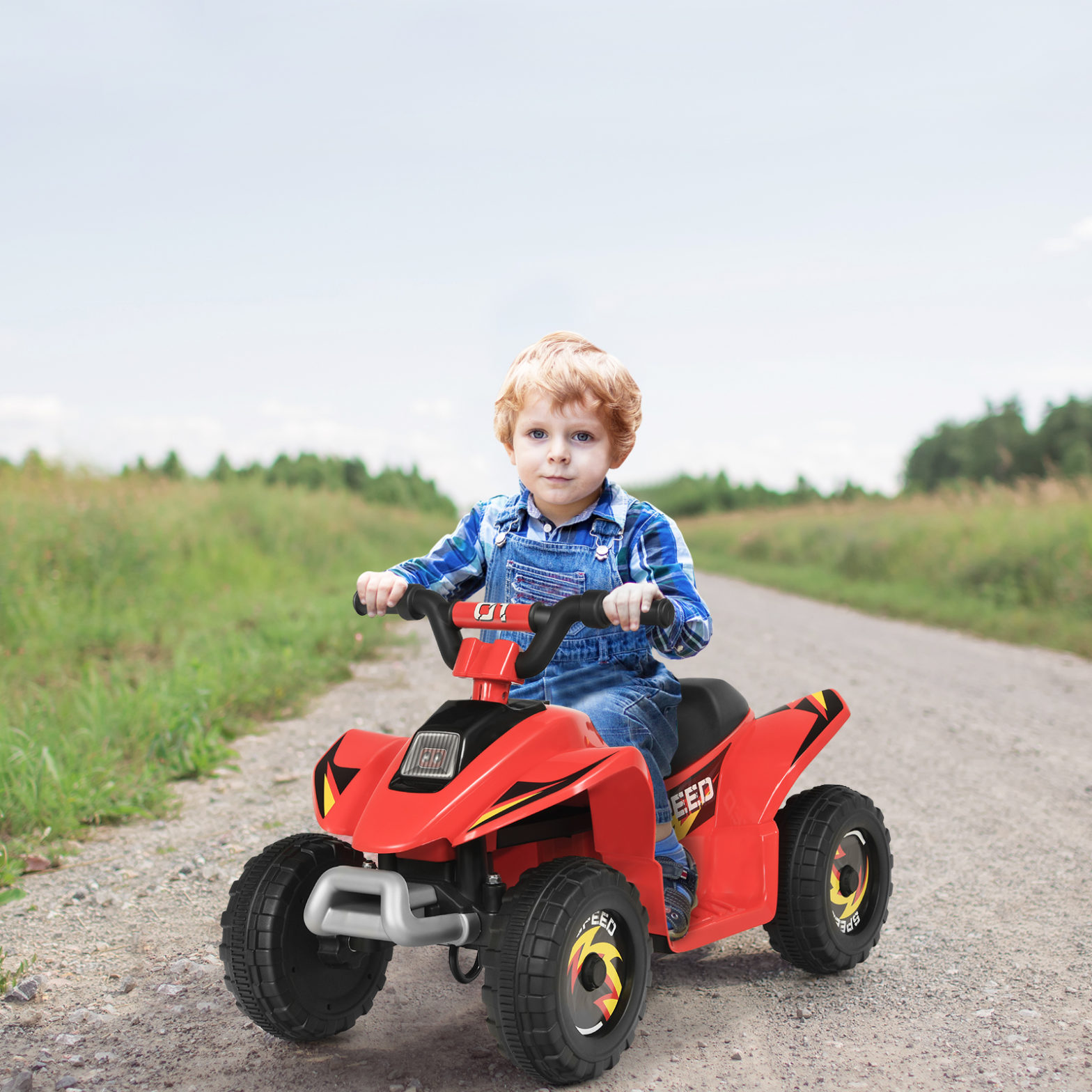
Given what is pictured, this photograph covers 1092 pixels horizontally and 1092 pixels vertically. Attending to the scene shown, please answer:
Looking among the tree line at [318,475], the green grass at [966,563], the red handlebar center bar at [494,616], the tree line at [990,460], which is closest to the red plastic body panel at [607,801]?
the red handlebar center bar at [494,616]

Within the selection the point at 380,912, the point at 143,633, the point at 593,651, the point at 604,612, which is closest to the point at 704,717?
the point at 593,651

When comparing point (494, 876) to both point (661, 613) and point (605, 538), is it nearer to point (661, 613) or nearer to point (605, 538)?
point (661, 613)

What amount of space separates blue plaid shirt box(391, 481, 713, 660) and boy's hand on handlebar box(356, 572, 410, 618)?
11 centimetres

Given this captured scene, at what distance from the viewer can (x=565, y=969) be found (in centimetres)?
198

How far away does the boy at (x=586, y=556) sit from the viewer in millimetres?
2459

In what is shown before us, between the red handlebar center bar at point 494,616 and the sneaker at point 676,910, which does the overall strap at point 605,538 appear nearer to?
the red handlebar center bar at point 494,616

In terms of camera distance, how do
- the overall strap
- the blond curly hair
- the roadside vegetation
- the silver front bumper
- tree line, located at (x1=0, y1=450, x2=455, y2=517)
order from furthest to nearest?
1. tree line, located at (x1=0, y1=450, x2=455, y2=517)
2. the roadside vegetation
3. the overall strap
4. the blond curly hair
5. the silver front bumper

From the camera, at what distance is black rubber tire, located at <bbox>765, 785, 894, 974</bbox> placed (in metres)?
2.68

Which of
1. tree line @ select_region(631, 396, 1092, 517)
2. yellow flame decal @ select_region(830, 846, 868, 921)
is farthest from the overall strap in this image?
tree line @ select_region(631, 396, 1092, 517)

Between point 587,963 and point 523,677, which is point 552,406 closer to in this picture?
point 523,677

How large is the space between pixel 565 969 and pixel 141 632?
614 cm

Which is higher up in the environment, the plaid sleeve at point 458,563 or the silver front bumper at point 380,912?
the plaid sleeve at point 458,563

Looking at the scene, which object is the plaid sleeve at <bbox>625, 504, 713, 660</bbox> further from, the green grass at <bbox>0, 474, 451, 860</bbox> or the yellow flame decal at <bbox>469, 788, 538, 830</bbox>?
the green grass at <bbox>0, 474, 451, 860</bbox>

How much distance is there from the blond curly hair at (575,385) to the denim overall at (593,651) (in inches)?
10.5
